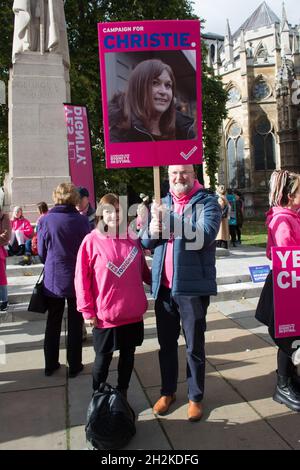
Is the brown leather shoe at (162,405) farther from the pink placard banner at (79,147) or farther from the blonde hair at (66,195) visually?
the pink placard banner at (79,147)

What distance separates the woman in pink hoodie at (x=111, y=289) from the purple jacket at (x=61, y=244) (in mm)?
857

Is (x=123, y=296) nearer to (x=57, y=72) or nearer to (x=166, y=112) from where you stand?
(x=166, y=112)

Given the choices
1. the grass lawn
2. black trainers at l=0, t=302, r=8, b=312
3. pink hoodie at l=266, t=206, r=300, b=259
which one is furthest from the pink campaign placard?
the grass lawn

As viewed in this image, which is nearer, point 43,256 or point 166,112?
point 166,112

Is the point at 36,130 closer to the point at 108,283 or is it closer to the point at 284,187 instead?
the point at 108,283

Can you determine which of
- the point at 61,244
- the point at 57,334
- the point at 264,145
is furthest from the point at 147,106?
the point at 264,145

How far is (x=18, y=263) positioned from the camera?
8.70 meters

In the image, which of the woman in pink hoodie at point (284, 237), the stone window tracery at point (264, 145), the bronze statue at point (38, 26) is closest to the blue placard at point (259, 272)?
the woman in pink hoodie at point (284, 237)

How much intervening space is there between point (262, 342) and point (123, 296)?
91.5 inches

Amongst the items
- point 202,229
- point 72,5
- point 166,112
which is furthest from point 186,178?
point 72,5

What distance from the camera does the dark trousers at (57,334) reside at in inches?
163

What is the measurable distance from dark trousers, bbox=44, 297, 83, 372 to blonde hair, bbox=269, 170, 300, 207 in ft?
6.89

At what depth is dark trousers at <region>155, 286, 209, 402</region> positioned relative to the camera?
3.22m

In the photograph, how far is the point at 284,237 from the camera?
3.35m
